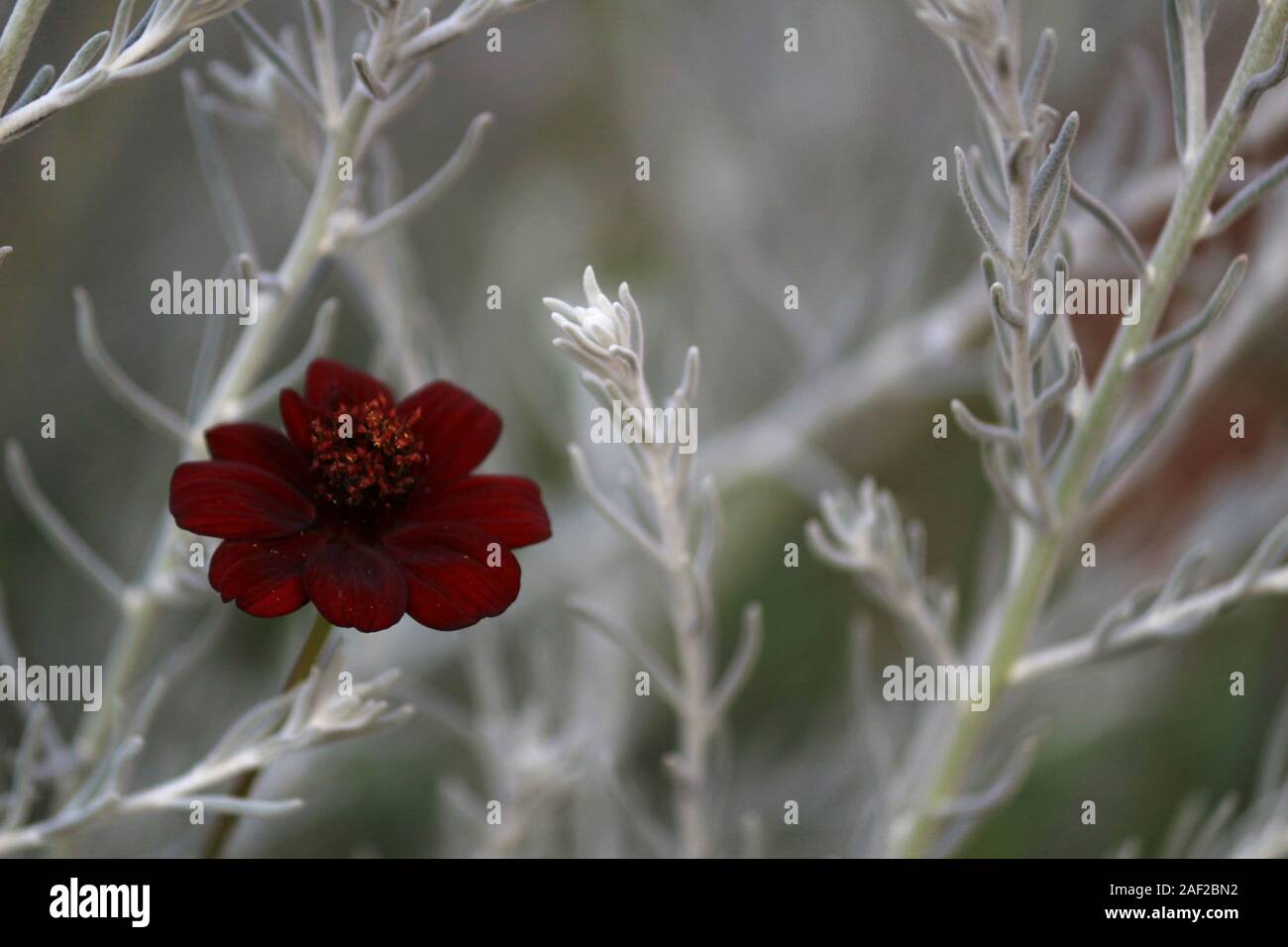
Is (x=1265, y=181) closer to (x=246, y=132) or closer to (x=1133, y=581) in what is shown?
(x=1133, y=581)

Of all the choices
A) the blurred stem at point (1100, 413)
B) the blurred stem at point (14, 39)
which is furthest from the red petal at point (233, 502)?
the blurred stem at point (1100, 413)

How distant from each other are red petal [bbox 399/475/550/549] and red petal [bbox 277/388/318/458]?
4 cm

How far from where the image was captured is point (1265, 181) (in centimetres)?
31

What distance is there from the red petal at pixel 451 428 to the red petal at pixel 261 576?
0.19 feet

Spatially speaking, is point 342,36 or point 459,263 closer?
point 342,36

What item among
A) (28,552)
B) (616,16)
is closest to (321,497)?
(28,552)

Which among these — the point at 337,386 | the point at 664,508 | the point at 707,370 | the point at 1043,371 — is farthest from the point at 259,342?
the point at 707,370

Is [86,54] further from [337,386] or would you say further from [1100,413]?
[1100,413]

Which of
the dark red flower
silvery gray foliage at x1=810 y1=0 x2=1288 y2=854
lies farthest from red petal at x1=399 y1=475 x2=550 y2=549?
silvery gray foliage at x1=810 y1=0 x2=1288 y2=854

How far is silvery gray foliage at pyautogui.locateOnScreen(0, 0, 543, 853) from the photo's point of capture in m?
0.29

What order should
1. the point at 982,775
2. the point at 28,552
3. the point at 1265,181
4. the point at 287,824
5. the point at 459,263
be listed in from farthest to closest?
the point at 459,263 < the point at 28,552 < the point at 287,824 < the point at 982,775 < the point at 1265,181

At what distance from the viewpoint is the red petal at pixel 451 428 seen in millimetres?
367

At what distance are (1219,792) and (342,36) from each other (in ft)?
2.39

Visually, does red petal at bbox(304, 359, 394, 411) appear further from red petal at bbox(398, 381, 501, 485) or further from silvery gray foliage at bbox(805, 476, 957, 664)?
silvery gray foliage at bbox(805, 476, 957, 664)
